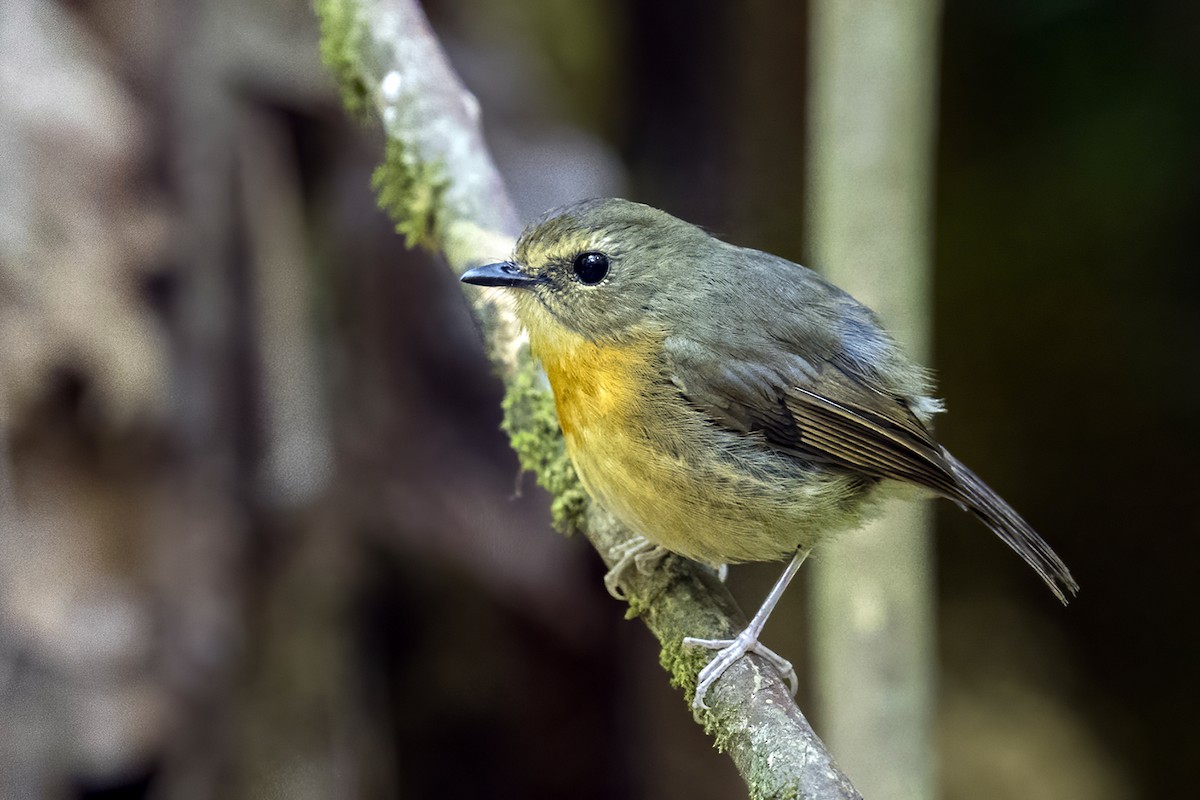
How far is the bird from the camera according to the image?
104 inches

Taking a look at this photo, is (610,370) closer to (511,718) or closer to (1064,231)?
(511,718)

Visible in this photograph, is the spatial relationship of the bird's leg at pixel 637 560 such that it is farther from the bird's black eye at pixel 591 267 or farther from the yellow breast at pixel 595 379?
the bird's black eye at pixel 591 267

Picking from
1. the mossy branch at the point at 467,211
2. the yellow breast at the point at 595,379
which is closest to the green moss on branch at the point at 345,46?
the mossy branch at the point at 467,211

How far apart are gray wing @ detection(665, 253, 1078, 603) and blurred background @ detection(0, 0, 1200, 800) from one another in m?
1.74

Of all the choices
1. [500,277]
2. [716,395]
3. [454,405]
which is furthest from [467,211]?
[454,405]

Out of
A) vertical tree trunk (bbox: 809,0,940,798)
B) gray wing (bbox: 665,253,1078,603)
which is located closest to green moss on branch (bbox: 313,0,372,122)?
gray wing (bbox: 665,253,1078,603)

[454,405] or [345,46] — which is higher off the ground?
[345,46]

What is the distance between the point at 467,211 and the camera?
3193 millimetres

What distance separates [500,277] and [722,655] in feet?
3.45

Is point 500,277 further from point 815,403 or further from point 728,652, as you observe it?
point 728,652

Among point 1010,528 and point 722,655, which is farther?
point 1010,528

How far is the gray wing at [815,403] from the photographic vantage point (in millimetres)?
2699

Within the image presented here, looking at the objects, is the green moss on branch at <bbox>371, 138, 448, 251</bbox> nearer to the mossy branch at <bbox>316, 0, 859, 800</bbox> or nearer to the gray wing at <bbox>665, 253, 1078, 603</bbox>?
the mossy branch at <bbox>316, 0, 859, 800</bbox>

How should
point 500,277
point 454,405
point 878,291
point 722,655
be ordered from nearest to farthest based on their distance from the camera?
1. point 722,655
2. point 500,277
3. point 878,291
4. point 454,405
